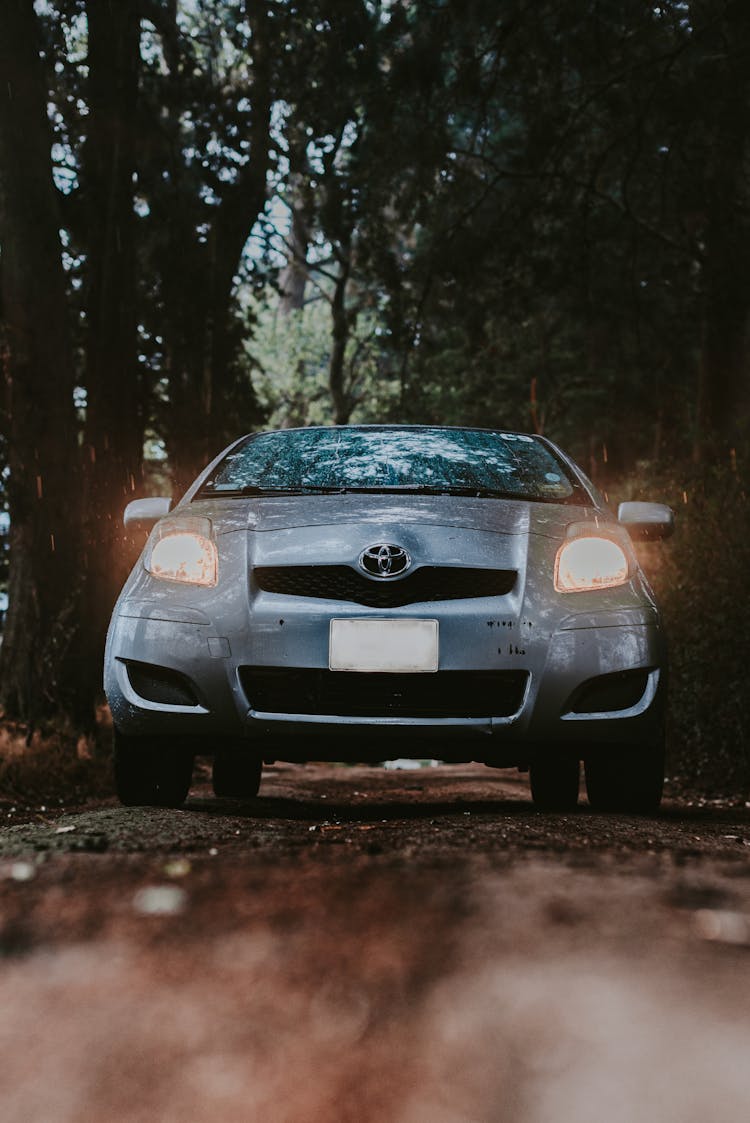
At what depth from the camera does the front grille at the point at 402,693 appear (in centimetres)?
440

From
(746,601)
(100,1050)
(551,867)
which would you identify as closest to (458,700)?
Result: (551,867)

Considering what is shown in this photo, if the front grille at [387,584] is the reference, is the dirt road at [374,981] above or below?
below

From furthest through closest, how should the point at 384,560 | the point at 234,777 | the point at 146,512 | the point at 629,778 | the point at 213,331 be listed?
the point at 213,331, the point at 234,777, the point at 146,512, the point at 629,778, the point at 384,560

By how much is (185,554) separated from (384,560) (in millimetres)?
822

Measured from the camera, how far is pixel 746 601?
8.26m

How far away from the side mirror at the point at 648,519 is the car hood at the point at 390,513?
46 centimetres

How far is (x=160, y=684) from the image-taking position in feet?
15.2

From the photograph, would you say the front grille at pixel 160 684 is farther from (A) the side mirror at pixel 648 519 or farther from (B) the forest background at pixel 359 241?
(B) the forest background at pixel 359 241

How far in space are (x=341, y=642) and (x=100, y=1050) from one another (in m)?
2.39

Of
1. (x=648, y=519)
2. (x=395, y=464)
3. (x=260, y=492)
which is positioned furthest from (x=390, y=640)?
(x=648, y=519)

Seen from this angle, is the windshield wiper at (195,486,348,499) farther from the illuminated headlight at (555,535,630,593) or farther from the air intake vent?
the air intake vent

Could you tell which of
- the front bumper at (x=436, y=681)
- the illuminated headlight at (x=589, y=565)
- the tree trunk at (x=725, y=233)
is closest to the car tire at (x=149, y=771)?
the front bumper at (x=436, y=681)

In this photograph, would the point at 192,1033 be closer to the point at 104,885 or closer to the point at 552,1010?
the point at 552,1010

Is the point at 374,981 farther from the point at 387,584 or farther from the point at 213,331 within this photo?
the point at 213,331
